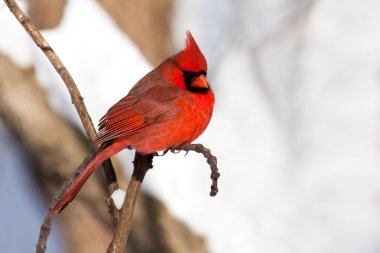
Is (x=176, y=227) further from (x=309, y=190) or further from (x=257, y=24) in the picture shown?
(x=257, y=24)

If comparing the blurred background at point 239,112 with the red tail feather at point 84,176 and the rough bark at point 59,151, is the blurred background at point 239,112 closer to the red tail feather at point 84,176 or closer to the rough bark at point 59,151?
the rough bark at point 59,151

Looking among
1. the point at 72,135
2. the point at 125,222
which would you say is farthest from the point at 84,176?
the point at 72,135

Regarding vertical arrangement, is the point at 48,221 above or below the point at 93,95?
below

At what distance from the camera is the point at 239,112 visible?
6.55 ft

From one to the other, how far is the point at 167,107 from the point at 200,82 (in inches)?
2.8

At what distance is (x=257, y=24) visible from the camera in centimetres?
195

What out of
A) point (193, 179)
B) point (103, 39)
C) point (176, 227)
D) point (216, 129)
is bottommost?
point (176, 227)

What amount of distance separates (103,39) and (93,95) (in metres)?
0.17

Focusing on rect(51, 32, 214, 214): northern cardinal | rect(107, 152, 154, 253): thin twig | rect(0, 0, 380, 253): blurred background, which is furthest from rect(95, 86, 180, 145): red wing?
rect(0, 0, 380, 253): blurred background

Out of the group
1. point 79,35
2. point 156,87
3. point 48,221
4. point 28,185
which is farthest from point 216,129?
point 48,221

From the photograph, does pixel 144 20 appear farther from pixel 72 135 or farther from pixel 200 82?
pixel 200 82

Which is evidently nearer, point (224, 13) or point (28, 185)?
point (224, 13)

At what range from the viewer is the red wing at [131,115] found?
3.72 ft

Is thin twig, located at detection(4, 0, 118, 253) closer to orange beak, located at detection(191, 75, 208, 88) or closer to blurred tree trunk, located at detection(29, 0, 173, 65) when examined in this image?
orange beak, located at detection(191, 75, 208, 88)
